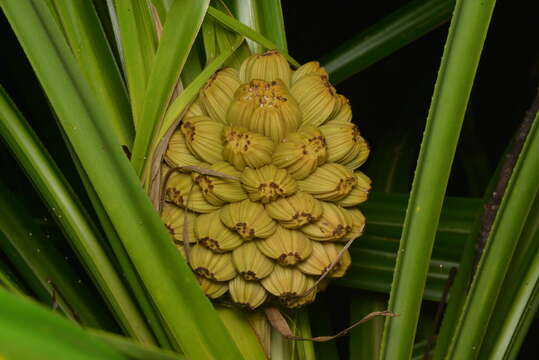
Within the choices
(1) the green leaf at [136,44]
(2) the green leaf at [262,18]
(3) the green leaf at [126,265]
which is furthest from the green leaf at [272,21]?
(3) the green leaf at [126,265]

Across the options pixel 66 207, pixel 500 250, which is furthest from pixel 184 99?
pixel 500 250

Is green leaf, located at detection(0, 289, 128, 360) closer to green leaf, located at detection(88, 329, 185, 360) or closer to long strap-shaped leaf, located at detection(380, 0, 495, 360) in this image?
green leaf, located at detection(88, 329, 185, 360)

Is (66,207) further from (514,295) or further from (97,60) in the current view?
(514,295)

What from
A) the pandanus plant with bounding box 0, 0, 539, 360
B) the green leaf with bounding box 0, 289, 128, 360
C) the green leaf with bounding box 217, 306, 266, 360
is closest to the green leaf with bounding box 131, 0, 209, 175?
the pandanus plant with bounding box 0, 0, 539, 360

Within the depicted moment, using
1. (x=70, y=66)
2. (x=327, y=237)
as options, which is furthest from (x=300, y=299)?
(x=70, y=66)

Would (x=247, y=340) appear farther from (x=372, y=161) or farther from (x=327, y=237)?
(x=372, y=161)
